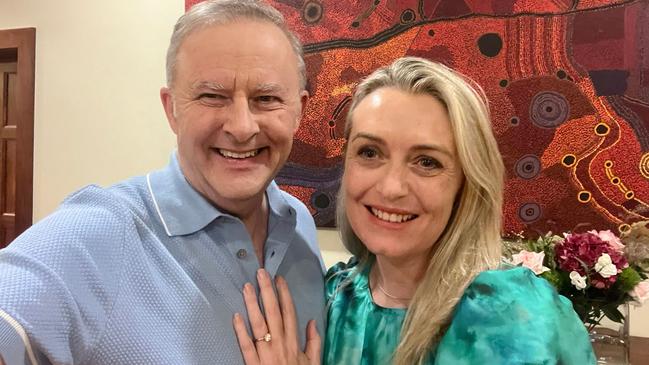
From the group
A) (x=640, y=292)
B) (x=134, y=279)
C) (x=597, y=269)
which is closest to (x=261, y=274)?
(x=134, y=279)

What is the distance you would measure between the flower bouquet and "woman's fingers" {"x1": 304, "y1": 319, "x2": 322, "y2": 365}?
2.20 ft

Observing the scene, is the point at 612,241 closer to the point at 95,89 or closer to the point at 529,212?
the point at 529,212

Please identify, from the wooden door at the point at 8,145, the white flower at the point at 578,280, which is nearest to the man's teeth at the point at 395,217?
the white flower at the point at 578,280

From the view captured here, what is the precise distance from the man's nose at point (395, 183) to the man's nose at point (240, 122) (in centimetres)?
30

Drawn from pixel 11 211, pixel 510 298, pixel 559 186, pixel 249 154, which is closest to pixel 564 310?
pixel 510 298

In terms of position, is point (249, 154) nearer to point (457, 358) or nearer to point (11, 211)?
point (457, 358)

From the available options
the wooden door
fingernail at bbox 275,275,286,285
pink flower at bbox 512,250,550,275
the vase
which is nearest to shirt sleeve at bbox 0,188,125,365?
fingernail at bbox 275,275,286,285

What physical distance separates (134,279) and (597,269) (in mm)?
1224

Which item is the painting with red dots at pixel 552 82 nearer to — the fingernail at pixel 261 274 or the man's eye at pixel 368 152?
the man's eye at pixel 368 152

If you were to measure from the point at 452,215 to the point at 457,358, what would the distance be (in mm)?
330

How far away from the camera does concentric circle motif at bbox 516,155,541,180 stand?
1.78 metres

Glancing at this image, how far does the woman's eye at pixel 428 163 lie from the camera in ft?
3.53

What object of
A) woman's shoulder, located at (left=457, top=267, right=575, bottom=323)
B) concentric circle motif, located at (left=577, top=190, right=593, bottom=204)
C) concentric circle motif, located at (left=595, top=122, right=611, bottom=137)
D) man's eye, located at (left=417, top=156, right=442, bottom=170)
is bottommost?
woman's shoulder, located at (left=457, top=267, right=575, bottom=323)

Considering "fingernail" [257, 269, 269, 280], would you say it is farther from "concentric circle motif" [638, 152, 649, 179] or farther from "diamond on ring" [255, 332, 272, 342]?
"concentric circle motif" [638, 152, 649, 179]
